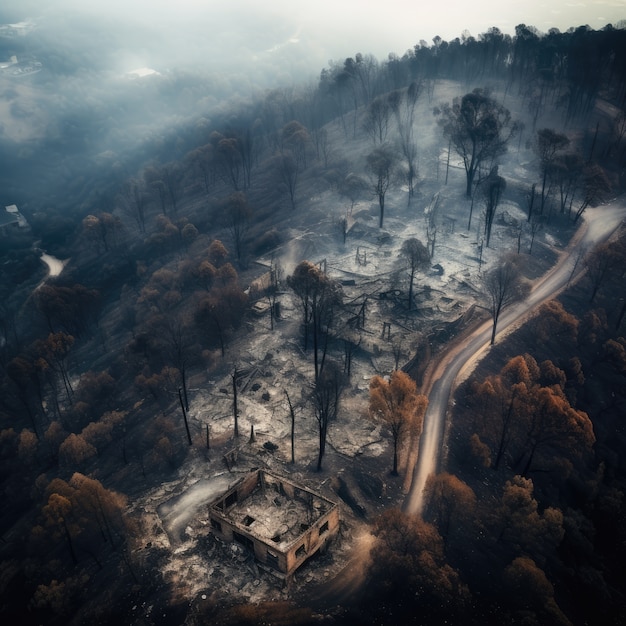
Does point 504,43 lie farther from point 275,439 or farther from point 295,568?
point 295,568

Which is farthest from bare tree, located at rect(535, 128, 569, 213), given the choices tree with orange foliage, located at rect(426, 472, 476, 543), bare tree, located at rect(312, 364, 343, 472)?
tree with orange foliage, located at rect(426, 472, 476, 543)

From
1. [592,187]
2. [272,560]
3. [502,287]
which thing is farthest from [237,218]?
[272,560]

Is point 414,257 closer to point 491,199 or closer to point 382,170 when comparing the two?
point 491,199

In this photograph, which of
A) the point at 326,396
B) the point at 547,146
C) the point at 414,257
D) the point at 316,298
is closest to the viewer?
the point at 326,396

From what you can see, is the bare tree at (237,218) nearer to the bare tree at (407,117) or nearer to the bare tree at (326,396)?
the bare tree at (407,117)

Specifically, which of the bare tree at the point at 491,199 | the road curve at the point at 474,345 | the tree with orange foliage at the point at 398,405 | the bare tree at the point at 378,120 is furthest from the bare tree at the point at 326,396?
the bare tree at the point at 378,120

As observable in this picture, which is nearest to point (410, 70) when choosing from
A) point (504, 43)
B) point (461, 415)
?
point (504, 43)
